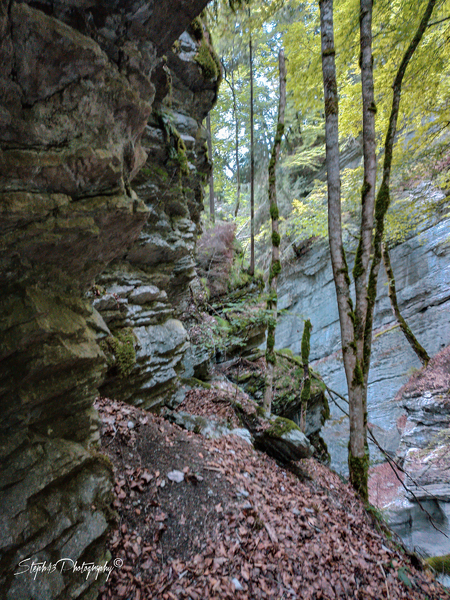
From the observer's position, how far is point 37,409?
8.67 feet

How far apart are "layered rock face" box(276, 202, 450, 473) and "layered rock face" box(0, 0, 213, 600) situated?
12.0 meters

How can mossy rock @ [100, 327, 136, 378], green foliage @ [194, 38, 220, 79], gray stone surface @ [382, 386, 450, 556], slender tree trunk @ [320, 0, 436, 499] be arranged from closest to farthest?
mossy rock @ [100, 327, 136, 378] < slender tree trunk @ [320, 0, 436, 499] < green foliage @ [194, 38, 220, 79] < gray stone surface @ [382, 386, 450, 556]

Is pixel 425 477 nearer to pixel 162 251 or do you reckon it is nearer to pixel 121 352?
pixel 121 352

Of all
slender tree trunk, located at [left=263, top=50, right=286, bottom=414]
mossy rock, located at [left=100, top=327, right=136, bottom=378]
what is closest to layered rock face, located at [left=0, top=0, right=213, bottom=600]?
mossy rock, located at [left=100, top=327, right=136, bottom=378]

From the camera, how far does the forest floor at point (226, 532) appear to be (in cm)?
289

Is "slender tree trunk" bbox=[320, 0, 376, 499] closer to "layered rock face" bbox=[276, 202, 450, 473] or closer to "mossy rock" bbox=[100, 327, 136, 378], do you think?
"mossy rock" bbox=[100, 327, 136, 378]

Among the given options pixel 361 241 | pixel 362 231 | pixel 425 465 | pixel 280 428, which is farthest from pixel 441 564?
pixel 362 231

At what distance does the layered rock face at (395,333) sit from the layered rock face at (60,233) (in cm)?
1198

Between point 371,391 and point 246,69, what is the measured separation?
17312 mm

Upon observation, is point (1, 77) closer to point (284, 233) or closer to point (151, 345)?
point (151, 345)

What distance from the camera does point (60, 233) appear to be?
2621 millimetres

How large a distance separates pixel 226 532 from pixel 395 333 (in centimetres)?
1415

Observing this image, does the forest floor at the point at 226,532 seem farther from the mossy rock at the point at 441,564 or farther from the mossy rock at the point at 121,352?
the mossy rock at the point at 441,564

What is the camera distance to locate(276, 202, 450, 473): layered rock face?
13086 millimetres
